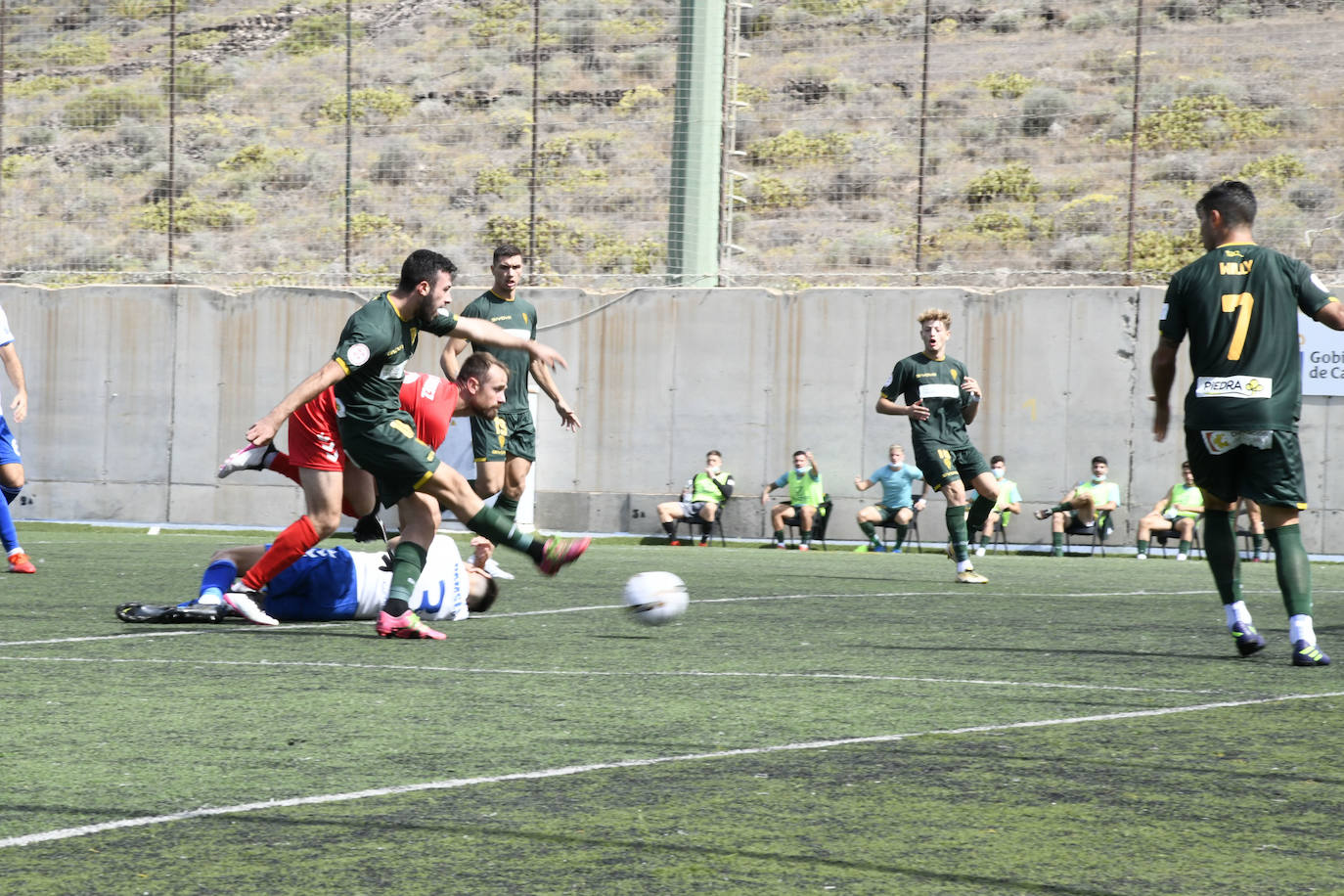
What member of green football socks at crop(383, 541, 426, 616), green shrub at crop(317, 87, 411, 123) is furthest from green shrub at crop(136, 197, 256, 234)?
green football socks at crop(383, 541, 426, 616)

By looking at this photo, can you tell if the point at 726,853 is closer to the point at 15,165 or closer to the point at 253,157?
the point at 253,157

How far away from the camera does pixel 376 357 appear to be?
754cm

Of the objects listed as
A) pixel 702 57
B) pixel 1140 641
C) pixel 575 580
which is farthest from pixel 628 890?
pixel 702 57

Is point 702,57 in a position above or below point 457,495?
above

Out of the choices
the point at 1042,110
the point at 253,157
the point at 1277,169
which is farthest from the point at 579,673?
the point at 253,157

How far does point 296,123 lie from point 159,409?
26.5 ft

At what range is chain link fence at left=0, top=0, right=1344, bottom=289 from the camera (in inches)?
1013

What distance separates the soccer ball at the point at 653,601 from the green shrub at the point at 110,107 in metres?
21.3

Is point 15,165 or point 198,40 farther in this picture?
point 15,165

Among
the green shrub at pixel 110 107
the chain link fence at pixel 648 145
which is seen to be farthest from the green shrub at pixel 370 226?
the green shrub at pixel 110 107

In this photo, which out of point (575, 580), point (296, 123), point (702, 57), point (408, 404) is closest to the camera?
point (408, 404)

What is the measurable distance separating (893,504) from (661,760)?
17709 mm

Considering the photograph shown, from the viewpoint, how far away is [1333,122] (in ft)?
93.7

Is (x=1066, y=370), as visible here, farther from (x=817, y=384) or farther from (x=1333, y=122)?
(x=1333, y=122)
